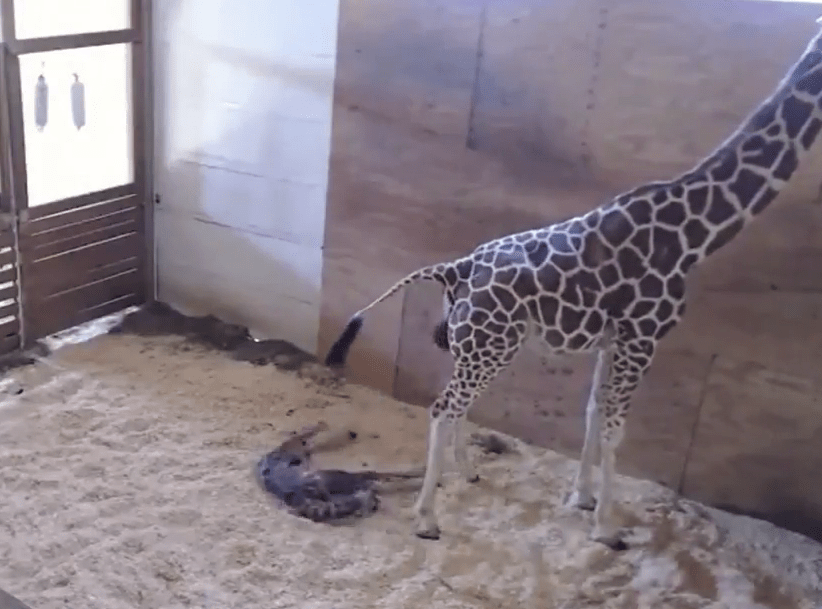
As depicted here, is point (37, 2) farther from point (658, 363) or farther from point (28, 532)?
point (658, 363)

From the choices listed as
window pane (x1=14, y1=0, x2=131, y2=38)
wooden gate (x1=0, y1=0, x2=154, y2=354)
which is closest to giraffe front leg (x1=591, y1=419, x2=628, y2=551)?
wooden gate (x1=0, y1=0, x2=154, y2=354)

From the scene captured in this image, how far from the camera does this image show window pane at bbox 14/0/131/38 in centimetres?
282

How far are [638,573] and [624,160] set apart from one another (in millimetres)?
995

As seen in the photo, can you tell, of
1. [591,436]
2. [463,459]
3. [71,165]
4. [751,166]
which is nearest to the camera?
[751,166]

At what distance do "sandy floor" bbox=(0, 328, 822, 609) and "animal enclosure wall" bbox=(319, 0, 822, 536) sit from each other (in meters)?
0.15

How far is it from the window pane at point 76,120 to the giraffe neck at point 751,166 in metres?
1.89

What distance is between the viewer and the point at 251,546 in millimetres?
2178

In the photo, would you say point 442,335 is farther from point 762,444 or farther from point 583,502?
point 762,444

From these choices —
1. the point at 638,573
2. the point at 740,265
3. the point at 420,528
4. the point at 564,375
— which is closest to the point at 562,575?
the point at 638,573

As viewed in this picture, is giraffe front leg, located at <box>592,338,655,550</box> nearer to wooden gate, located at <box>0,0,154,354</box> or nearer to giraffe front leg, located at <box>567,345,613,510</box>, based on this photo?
giraffe front leg, located at <box>567,345,613,510</box>

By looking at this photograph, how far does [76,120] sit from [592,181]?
167cm

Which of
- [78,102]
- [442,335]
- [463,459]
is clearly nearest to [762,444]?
[463,459]

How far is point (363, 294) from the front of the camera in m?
2.88

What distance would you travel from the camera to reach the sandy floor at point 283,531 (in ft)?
6.75
